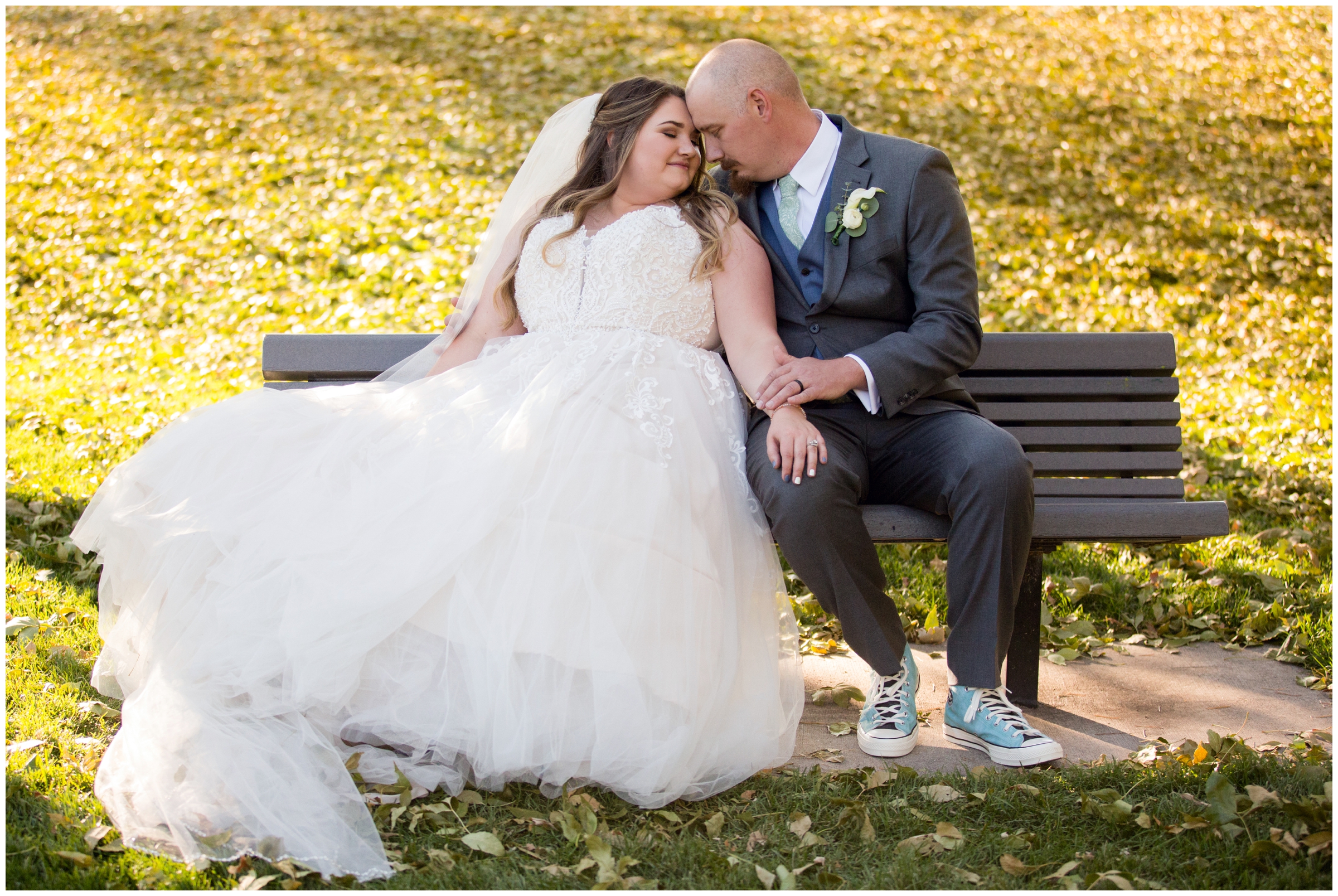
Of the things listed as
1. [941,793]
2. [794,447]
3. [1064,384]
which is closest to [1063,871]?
[941,793]

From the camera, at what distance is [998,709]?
2.96 metres

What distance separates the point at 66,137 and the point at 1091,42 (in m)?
9.03

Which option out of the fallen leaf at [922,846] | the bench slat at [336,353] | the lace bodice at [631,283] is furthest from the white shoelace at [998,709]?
the bench slat at [336,353]

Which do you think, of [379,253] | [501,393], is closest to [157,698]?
[501,393]

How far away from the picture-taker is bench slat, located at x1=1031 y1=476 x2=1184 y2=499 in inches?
138

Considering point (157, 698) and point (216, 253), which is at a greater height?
point (216, 253)

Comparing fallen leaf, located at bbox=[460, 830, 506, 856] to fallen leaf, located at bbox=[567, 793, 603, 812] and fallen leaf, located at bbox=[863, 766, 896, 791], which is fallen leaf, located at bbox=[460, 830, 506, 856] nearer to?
fallen leaf, located at bbox=[567, 793, 603, 812]

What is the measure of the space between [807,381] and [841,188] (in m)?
0.68

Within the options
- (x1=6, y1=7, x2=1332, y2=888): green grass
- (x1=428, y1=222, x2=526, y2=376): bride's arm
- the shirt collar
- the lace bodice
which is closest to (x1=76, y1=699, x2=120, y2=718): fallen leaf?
(x1=6, y1=7, x2=1332, y2=888): green grass

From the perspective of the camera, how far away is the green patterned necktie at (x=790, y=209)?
3.45 m

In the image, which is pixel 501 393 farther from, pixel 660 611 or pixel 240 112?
pixel 240 112

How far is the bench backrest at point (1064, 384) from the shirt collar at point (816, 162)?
867mm

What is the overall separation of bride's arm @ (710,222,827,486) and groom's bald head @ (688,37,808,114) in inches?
16.3

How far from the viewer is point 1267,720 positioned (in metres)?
3.22
